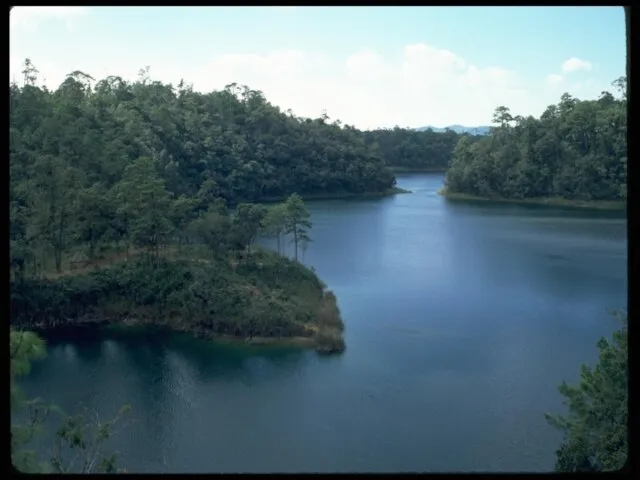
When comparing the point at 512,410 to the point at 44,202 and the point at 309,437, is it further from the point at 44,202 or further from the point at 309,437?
the point at 44,202

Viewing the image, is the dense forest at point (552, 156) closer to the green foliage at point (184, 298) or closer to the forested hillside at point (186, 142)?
the forested hillside at point (186, 142)

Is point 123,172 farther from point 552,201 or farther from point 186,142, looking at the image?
point 552,201

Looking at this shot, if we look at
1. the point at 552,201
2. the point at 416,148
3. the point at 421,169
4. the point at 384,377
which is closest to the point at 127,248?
the point at 384,377

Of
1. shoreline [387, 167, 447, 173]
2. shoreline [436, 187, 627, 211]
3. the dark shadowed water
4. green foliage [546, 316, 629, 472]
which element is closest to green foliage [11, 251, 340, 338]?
the dark shadowed water

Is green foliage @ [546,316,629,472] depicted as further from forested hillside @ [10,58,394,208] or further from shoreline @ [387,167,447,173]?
shoreline @ [387,167,447,173]
